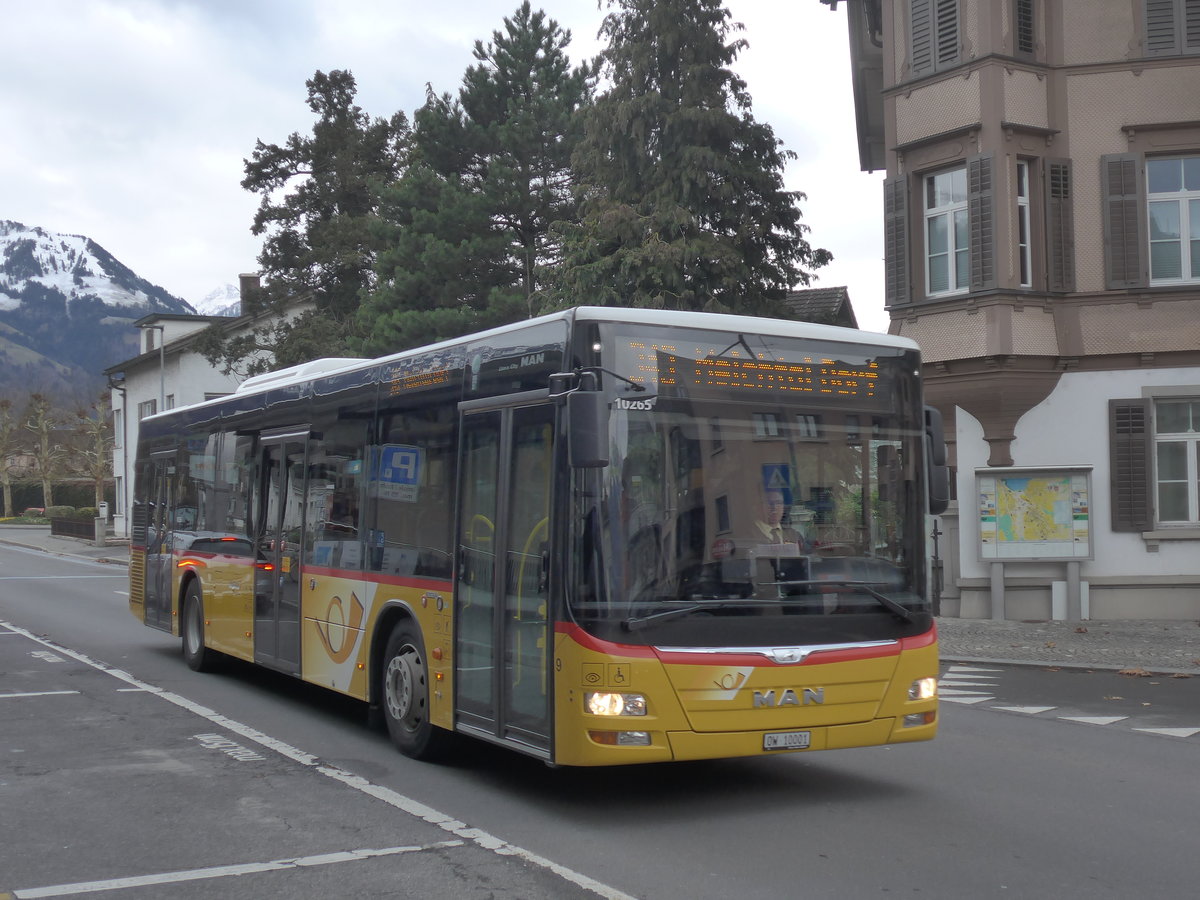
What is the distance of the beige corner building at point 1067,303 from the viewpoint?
2005 cm

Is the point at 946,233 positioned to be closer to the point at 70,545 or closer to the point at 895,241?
the point at 895,241

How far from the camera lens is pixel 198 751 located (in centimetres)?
947

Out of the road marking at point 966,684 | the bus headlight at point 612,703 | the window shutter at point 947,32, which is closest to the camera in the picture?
the bus headlight at point 612,703

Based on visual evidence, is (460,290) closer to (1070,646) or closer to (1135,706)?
(1070,646)

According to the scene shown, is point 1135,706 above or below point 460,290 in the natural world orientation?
below

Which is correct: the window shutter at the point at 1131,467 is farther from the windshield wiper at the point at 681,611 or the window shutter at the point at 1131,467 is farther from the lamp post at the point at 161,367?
the lamp post at the point at 161,367

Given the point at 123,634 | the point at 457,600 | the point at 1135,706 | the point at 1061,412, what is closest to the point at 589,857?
the point at 457,600

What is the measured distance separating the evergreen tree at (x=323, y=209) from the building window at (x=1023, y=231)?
28835 mm

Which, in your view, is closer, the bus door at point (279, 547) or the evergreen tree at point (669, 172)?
the bus door at point (279, 547)

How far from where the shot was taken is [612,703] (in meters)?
7.19

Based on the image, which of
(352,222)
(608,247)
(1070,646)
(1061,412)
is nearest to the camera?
(1070,646)

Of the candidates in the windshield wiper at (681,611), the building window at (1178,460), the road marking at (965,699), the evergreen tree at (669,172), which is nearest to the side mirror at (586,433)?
the windshield wiper at (681,611)

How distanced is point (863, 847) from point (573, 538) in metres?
2.07

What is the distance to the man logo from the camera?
24.4ft
